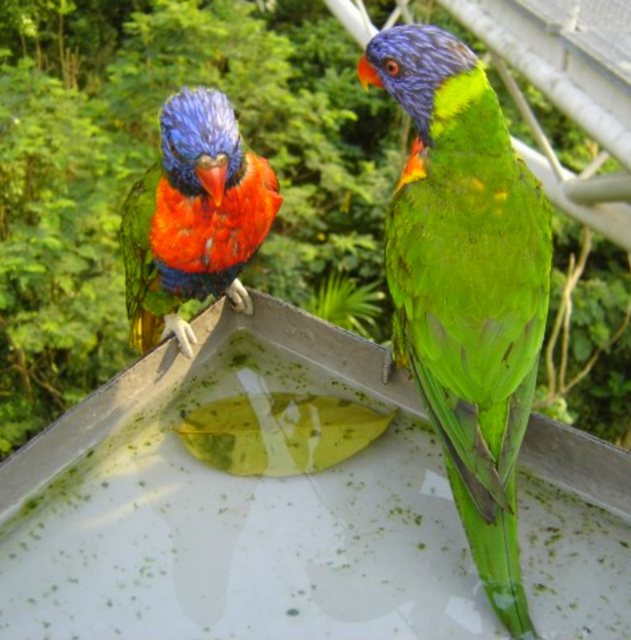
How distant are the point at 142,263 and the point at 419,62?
0.81 m

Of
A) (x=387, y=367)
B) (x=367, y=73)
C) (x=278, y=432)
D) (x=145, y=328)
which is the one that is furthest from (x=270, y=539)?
(x=145, y=328)

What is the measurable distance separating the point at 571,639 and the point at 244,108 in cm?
372

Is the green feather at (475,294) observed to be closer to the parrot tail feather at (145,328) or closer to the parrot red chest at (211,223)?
the parrot red chest at (211,223)

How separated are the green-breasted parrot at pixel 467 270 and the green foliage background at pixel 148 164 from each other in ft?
6.34

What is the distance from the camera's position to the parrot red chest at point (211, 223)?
174 centimetres

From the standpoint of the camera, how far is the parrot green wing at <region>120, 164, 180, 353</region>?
1.81 m

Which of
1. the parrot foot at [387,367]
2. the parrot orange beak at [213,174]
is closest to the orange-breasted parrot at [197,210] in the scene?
the parrot orange beak at [213,174]

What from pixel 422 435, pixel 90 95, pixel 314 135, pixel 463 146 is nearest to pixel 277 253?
pixel 314 135

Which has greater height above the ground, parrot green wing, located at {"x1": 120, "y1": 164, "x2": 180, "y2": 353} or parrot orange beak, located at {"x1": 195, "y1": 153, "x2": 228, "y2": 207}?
parrot orange beak, located at {"x1": 195, "y1": 153, "x2": 228, "y2": 207}

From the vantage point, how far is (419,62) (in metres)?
1.56

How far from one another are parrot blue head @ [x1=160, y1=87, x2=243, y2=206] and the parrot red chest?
10 cm

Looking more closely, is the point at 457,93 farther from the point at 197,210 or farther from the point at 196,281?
the point at 196,281

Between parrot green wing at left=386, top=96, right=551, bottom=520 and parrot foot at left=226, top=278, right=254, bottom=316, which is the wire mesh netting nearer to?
parrot green wing at left=386, top=96, right=551, bottom=520

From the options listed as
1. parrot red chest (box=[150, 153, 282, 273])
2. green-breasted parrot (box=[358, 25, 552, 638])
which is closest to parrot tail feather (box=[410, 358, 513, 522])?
green-breasted parrot (box=[358, 25, 552, 638])
